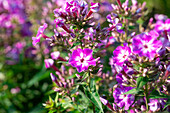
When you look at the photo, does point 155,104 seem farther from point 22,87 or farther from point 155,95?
point 22,87

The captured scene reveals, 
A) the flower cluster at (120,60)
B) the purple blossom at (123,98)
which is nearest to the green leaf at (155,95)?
the flower cluster at (120,60)

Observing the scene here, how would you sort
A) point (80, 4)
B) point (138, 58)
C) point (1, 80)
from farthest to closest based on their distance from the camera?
point (1, 80) < point (80, 4) < point (138, 58)

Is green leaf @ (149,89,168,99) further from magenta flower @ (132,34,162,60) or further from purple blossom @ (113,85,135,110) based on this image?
magenta flower @ (132,34,162,60)

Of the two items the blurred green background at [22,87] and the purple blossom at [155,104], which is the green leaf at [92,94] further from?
the blurred green background at [22,87]

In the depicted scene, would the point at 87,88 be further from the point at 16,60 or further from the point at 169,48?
the point at 16,60

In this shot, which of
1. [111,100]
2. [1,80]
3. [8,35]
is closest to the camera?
[111,100]

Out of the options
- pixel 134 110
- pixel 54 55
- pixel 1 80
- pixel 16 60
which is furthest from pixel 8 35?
pixel 134 110

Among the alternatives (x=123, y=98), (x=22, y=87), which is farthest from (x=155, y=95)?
(x=22, y=87)
